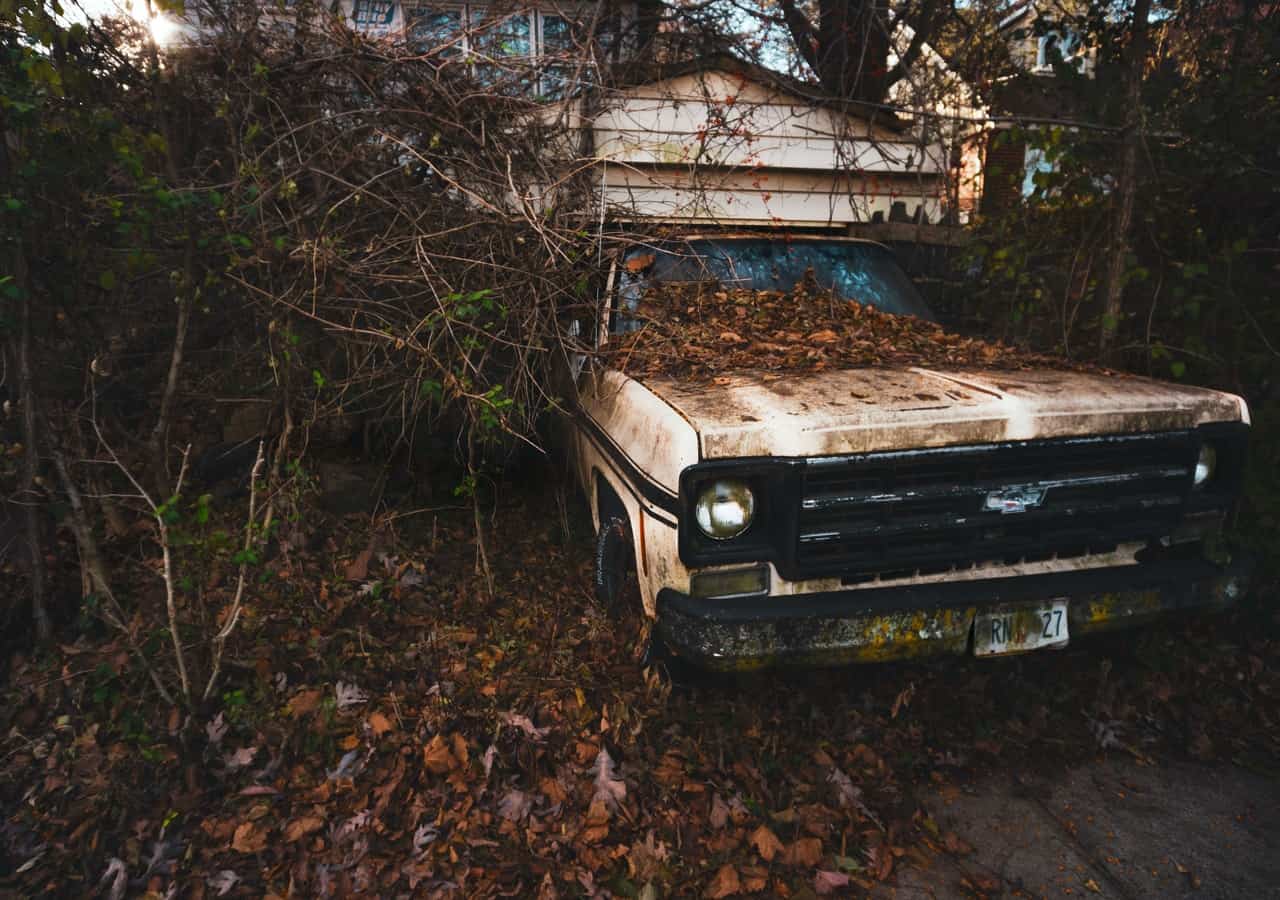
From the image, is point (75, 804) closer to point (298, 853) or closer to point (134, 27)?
point (298, 853)

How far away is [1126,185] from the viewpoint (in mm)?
4008

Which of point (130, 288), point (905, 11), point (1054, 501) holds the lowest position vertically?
point (1054, 501)

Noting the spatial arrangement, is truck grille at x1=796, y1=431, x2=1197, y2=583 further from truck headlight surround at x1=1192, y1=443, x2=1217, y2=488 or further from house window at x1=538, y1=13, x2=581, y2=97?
house window at x1=538, y1=13, x2=581, y2=97

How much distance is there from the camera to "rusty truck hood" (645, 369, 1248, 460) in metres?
2.38

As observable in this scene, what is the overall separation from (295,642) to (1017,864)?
280cm

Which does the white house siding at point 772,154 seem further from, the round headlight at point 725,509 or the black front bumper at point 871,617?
the black front bumper at point 871,617

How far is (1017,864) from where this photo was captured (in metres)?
2.36

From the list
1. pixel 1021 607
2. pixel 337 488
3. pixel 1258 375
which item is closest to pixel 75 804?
pixel 337 488

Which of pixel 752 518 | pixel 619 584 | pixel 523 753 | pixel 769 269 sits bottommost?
pixel 523 753

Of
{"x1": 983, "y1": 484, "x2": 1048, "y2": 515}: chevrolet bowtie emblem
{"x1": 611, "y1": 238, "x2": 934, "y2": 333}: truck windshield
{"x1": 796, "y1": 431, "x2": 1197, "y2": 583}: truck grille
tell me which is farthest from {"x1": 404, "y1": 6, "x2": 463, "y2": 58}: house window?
{"x1": 983, "y1": 484, "x2": 1048, "y2": 515}: chevrolet bowtie emblem

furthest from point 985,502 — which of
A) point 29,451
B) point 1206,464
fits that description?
point 29,451

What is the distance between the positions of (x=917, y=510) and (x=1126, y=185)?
2763 millimetres

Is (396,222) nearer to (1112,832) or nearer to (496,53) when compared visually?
(496,53)

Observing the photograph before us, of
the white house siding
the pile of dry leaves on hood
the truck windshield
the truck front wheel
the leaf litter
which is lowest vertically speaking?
the leaf litter
